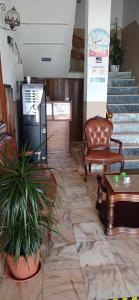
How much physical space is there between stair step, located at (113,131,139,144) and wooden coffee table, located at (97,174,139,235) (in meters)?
1.80

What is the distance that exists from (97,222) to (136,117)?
2.79 metres

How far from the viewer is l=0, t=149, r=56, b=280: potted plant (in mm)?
1510

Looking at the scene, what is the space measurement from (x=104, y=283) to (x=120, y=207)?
1.02 metres

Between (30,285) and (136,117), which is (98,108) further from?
(30,285)

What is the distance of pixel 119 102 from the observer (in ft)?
16.6

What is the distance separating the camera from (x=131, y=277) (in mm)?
1846

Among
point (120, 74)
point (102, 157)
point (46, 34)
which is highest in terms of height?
point (46, 34)

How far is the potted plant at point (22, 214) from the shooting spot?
1.51m

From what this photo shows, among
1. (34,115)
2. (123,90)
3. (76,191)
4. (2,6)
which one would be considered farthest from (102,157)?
(2,6)

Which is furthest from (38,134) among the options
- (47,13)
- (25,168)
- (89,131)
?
(25,168)

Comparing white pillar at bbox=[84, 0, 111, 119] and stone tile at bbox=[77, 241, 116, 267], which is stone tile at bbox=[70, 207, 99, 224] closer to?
stone tile at bbox=[77, 241, 116, 267]

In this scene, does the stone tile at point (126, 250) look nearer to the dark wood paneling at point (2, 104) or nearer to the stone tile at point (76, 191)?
the stone tile at point (76, 191)

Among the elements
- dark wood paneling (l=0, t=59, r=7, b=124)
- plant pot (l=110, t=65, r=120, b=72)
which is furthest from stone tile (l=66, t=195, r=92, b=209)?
plant pot (l=110, t=65, r=120, b=72)

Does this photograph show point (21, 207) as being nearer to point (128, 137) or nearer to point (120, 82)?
point (128, 137)
